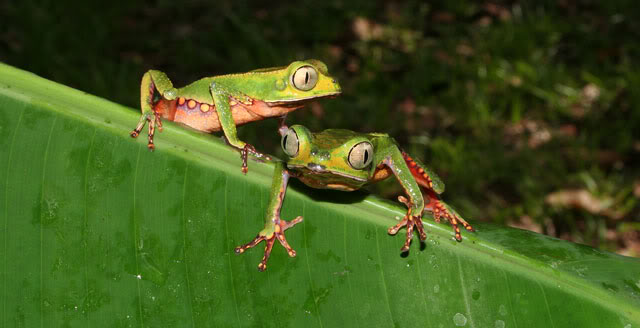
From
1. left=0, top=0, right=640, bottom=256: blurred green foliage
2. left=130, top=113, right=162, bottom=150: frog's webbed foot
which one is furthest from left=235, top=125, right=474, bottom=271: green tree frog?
left=0, top=0, right=640, bottom=256: blurred green foliage

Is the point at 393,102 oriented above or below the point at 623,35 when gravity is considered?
below

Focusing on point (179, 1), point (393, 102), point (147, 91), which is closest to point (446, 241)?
point (147, 91)

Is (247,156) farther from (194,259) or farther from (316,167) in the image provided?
(194,259)

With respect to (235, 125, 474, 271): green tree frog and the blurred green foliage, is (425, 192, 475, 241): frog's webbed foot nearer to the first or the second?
(235, 125, 474, 271): green tree frog

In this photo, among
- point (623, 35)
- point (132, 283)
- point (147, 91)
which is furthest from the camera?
point (623, 35)

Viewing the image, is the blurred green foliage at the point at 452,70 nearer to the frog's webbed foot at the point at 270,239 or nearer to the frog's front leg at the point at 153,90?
the frog's front leg at the point at 153,90

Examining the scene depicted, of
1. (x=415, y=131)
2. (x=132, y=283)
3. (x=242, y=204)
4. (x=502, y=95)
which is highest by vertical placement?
(x=242, y=204)

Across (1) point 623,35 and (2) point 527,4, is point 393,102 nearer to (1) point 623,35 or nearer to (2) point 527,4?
(2) point 527,4
